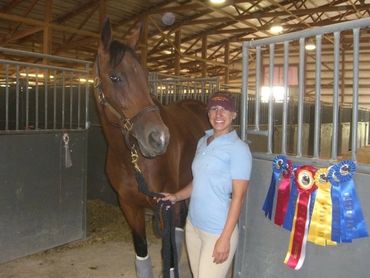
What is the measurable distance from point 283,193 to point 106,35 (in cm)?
125

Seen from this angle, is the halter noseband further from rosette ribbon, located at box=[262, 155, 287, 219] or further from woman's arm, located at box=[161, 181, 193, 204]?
rosette ribbon, located at box=[262, 155, 287, 219]

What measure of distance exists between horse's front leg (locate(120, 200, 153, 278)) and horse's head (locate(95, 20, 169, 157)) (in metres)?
0.68

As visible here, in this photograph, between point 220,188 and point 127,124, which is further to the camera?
point 127,124

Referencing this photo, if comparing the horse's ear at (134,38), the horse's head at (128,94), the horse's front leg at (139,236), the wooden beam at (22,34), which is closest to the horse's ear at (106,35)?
the horse's head at (128,94)

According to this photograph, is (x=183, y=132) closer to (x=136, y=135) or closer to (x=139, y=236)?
(x=139, y=236)

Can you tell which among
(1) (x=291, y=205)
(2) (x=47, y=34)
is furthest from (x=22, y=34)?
(1) (x=291, y=205)

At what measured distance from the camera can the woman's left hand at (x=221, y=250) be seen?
1675 millimetres

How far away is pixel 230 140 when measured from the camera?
1741mm

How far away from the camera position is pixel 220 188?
5.74 feet

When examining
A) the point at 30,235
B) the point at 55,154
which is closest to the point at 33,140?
the point at 55,154

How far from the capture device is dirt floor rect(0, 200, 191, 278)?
3113 mm

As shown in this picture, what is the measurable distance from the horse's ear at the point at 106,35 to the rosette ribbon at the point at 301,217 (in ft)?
3.99

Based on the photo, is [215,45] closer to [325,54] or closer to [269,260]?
[325,54]

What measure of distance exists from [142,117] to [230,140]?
0.47 m
